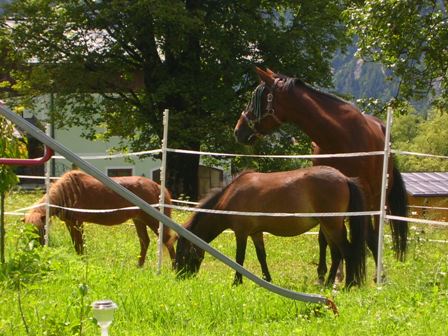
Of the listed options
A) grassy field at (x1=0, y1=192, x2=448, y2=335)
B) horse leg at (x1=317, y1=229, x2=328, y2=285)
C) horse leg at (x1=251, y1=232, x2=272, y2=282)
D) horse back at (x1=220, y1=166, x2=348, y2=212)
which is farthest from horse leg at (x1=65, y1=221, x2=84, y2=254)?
horse leg at (x1=317, y1=229, x2=328, y2=285)

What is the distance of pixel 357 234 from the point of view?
7.01 m

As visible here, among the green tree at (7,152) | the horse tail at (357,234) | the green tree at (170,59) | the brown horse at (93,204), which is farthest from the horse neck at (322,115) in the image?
the green tree at (170,59)

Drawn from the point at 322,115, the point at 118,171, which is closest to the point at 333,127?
the point at 322,115

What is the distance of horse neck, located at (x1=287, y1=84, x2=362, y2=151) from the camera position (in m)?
7.60

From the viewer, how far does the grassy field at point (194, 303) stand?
4602 mm

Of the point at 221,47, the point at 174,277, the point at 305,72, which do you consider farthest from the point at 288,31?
the point at 174,277

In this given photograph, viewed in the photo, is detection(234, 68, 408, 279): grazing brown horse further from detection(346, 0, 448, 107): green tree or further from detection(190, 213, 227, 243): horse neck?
detection(346, 0, 448, 107): green tree

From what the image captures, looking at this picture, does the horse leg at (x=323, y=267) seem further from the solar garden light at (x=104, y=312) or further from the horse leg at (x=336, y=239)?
the solar garden light at (x=104, y=312)

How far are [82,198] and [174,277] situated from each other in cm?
302

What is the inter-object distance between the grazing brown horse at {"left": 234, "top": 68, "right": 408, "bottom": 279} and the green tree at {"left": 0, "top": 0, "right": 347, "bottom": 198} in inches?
527

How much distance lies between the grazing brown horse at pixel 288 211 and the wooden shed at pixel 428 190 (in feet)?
43.0

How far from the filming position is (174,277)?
6906mm

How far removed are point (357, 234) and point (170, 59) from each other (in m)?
16.8

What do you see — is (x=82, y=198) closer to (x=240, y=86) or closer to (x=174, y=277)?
(x=174, y=277)
